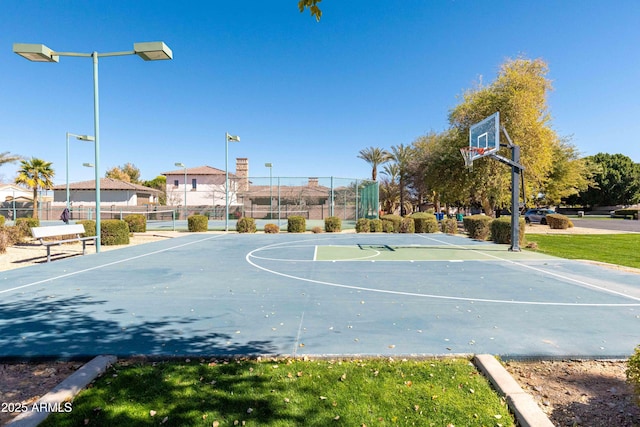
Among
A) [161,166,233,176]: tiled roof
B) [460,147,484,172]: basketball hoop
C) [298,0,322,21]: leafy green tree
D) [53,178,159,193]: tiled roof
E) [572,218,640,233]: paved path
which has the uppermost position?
[161,166,233,176]: tiled roof

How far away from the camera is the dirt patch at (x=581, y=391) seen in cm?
281

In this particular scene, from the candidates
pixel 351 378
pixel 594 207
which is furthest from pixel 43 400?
pixel 594 207

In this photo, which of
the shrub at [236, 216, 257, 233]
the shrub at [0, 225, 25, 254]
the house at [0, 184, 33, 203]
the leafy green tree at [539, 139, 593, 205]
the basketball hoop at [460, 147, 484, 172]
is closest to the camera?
the shrub at [0, 225, 25, 254]

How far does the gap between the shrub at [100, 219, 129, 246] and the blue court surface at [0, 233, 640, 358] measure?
17.2 ft

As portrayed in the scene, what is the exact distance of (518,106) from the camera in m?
23.6

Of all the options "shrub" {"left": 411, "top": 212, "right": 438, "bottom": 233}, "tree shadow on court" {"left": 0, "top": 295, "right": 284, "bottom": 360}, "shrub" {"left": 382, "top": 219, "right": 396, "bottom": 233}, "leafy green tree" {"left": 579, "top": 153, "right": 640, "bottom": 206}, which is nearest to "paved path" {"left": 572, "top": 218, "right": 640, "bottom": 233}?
"shrub" {"left": 411, "top": 212, "right": 438, "bottom": 233}

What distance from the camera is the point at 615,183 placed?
5862 cm

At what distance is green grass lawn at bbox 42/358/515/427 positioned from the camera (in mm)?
2732

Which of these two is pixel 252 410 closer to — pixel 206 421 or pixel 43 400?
pixel 206 421

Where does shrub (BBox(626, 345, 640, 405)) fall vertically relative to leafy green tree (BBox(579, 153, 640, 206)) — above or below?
below

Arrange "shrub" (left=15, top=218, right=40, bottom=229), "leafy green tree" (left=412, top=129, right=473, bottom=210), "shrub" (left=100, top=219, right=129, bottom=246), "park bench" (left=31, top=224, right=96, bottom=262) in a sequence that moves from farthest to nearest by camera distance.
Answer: "leafy green tree" (left=412, top=129, right=473, bottom=210) → "shrub" (left=15, top=218, right=40, bottom=229) → "shrub" (left=100, top=219, right=129, bottom=246) → "park bench" (left=31, top=224, right=96, bottom=262)

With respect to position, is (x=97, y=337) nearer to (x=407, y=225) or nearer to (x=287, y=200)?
(x=407, y=225)

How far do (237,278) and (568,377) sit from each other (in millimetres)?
6552

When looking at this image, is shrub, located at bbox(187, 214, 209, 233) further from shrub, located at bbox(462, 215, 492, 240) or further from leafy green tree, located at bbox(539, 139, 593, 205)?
leafy green tree, located at bbox(539, 139, 593, 205)
